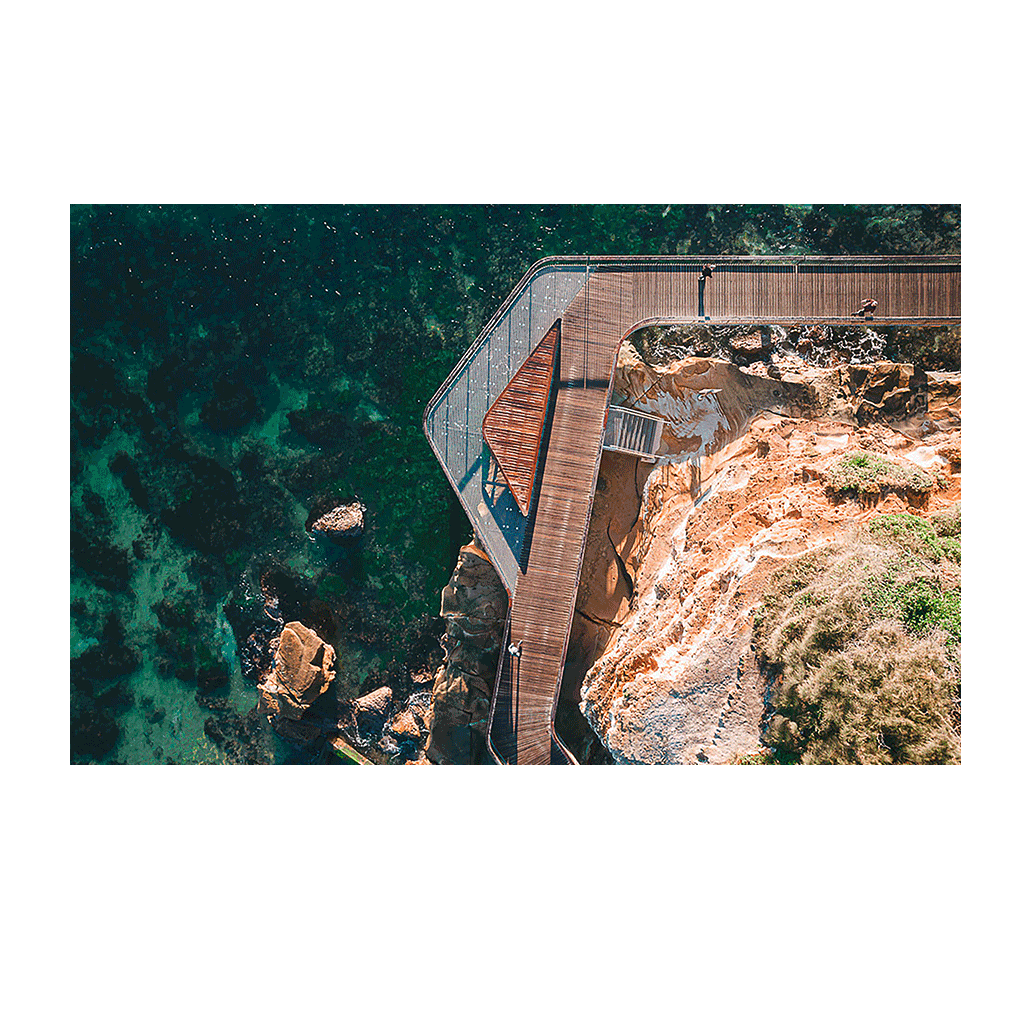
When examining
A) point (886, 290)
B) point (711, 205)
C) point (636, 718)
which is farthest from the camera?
point (711, 205)

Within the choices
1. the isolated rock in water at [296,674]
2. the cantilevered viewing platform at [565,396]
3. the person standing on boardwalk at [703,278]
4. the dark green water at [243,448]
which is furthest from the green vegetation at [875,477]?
the isolated rock in water at [296,674]

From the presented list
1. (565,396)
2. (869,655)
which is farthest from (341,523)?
(869,655)

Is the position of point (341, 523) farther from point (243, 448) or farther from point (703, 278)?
point (703, 278)

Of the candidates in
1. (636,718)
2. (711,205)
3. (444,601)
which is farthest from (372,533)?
(711,205)

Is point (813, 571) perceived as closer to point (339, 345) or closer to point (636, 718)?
point (636, 718)

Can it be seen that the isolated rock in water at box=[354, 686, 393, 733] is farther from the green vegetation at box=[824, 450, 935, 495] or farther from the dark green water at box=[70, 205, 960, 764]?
the green vegetation at box=[824, 450, 935, 495]
